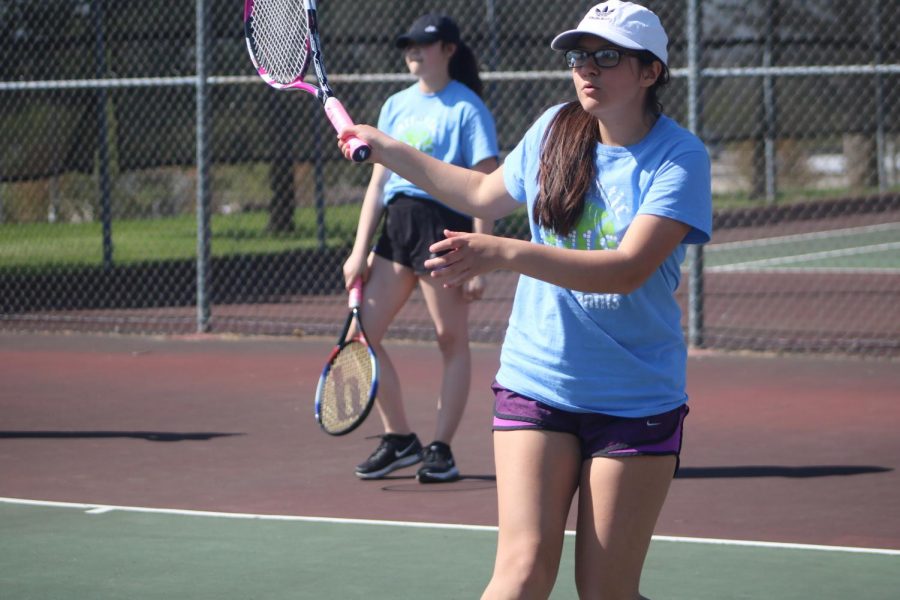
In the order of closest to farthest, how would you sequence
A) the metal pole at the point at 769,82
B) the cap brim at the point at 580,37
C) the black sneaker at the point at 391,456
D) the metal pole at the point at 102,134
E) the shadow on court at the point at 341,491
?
the cap brim at the point at 580,37
the shadow on court at the point at 341,491
the black sneaker at the point at 391,456
the metal pole at the point at 102,134
the metal pole at the point at 769,82

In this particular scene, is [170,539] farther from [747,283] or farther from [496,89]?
[496,89]

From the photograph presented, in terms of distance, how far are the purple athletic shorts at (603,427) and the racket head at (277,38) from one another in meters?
1.84

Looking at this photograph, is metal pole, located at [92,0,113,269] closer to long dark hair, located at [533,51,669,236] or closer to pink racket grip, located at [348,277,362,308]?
pink racket grip, located at [348,277,362,308]

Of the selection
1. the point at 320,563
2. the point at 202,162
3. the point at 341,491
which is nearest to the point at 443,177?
the point at 320,563

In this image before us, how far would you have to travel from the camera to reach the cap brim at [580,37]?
134 inches

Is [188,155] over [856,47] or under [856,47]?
under

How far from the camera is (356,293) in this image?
6562 millimetres

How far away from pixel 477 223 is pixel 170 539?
1948 millimetres

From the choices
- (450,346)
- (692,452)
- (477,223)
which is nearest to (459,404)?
(450,346)

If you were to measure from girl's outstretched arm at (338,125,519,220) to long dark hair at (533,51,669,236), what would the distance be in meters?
0.22

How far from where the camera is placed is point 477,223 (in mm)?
6555

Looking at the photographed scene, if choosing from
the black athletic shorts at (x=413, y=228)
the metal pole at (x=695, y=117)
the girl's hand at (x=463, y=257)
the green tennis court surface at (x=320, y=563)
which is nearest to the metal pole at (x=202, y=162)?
the metal pole at (x=695, y=117)

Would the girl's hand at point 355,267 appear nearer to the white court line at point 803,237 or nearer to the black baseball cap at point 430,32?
the black baseball cap at point 430,32

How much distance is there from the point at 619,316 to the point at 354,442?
429 cm
